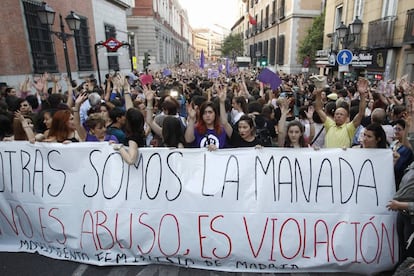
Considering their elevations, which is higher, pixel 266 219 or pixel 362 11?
pixel 362 11

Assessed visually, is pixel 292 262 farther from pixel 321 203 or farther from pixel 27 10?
pixel 27 10

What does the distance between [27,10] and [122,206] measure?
10.7 meters

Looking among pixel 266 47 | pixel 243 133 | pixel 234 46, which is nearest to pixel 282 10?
pixel 266 47

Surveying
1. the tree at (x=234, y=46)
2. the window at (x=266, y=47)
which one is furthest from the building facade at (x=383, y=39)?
the tree at (x=234, y=46)

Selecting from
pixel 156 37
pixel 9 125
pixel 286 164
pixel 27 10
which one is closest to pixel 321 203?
pixel 286 164

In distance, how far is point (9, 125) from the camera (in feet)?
11.3

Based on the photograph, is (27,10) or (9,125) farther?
(27,10)

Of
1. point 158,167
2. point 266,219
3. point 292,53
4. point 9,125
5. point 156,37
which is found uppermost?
point 156,37

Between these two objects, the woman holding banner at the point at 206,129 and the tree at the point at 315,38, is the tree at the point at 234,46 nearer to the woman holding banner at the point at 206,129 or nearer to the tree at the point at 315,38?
the tree at the point at 315,38

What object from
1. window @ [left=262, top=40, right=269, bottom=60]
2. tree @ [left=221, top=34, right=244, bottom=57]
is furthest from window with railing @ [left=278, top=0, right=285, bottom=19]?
tree @ [left=221, top=34, right=244, bottom=57]

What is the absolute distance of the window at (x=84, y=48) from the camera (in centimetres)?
1487

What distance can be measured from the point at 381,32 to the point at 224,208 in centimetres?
1425

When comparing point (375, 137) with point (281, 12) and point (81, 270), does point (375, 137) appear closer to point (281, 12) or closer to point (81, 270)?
point (81, 270)

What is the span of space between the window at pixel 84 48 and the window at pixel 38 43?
300 centimetres
